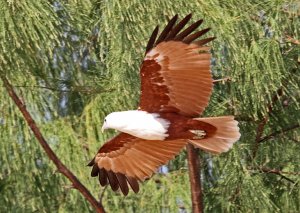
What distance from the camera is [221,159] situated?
11.3 feet

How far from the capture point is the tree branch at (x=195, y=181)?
3.24 meters

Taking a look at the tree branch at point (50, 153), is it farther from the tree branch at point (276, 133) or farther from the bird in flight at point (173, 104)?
the tree branch at point (276, 133)

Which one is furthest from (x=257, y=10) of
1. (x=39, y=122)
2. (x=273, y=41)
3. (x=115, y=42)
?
(x=39, y=122)

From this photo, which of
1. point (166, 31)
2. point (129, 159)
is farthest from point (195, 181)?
point (166, 31)

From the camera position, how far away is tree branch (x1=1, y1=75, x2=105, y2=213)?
3.04 m

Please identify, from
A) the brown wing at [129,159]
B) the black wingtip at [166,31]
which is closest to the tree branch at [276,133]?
the brown wing at [129,159]

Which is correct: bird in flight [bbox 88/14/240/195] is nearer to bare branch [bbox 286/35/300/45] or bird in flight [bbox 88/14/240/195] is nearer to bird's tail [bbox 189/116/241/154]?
→ bird's tail [bbox 189/116/241/154]

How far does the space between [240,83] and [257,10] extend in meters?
0.24

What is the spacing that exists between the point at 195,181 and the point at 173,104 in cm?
35

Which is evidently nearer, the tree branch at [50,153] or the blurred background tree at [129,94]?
the tree branch at [50,153]

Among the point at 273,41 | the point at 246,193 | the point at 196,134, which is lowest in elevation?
the point at 246,193

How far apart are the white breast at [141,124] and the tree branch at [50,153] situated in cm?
22

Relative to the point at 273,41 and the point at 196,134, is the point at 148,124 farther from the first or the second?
the point at 273,41

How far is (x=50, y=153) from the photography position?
10.1 feet
